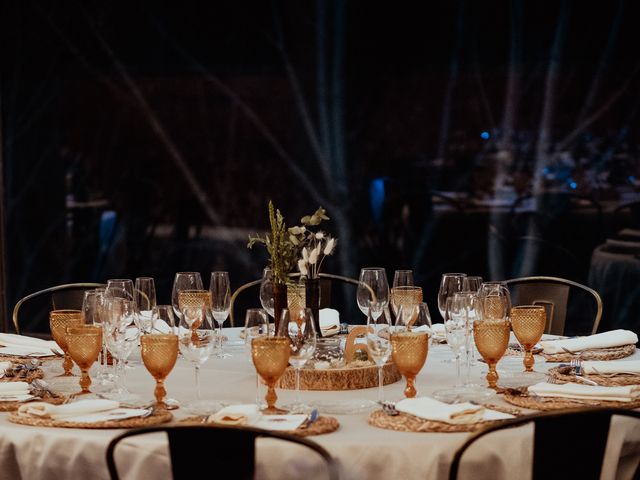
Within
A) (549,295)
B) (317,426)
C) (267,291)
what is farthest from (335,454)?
(549,295)

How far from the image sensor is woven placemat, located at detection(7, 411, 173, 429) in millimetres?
2191

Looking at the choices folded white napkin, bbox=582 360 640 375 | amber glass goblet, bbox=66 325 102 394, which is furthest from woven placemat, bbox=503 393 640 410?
amber glass goblet, bbox=66 325 102 394

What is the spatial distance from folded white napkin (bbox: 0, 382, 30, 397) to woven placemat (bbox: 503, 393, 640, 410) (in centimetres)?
113

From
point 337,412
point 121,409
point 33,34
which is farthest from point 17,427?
point 33,34

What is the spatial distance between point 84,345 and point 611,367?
1321 mm

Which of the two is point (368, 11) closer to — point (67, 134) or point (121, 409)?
point (67, 134)

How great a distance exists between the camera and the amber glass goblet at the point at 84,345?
8.21 ft

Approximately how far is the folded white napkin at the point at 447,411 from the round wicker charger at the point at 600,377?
0.43 meters

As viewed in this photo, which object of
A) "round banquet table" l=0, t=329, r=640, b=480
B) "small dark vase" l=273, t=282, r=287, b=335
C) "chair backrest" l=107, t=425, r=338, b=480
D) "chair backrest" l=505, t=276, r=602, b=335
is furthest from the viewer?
"chair backrest" l=505, t=276, r=602, b=335

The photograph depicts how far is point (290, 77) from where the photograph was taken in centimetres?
586

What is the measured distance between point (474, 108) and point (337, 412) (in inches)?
145

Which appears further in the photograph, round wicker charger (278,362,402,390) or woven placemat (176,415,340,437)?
round wicker charger (278,362,402,390)

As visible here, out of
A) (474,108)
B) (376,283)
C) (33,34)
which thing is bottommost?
(376,283)

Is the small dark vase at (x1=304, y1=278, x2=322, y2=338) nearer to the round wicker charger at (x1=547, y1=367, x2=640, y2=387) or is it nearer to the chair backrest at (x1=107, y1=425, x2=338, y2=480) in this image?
the round wicker charger at (x1=547, y1=367, x2=640, y2=387)
